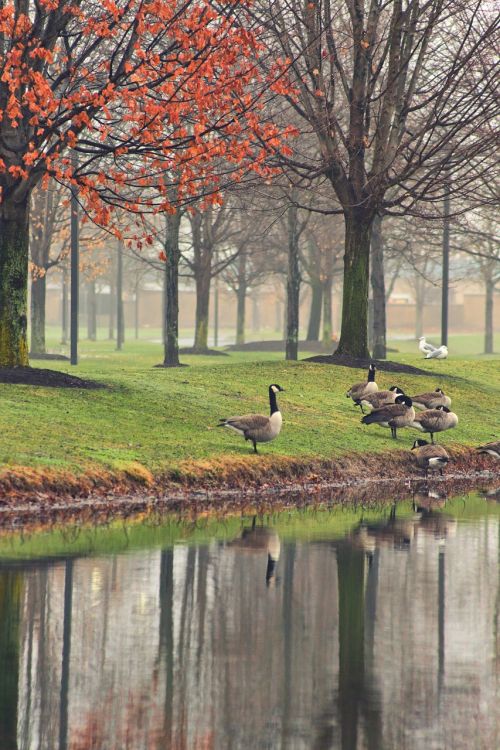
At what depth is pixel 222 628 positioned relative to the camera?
1138 cm

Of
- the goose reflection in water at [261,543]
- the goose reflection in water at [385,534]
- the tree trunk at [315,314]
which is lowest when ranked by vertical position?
the goose reflection in water at [385,534]

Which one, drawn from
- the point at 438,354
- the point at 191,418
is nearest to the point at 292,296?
the point at 438,354

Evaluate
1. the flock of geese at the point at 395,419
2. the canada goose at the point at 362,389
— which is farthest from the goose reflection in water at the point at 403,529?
the canada goose at the point at 362,389

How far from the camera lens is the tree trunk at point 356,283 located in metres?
34.5

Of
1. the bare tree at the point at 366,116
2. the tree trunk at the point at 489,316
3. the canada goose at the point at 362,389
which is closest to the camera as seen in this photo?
the canada goose at the point at 362,389

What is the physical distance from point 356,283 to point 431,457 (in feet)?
37.0

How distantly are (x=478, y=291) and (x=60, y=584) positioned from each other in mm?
140586

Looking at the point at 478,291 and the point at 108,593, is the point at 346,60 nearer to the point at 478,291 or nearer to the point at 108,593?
the point at 108,593

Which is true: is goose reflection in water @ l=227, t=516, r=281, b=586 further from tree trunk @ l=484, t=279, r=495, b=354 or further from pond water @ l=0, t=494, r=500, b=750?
tree trunk @ l=484, t=279, r=495, b=354

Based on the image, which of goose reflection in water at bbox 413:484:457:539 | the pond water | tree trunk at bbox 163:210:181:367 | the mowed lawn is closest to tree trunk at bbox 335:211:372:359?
the mowed lawn

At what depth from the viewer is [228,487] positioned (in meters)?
21.3

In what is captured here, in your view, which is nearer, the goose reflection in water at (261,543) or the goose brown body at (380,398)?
the goose reflection in water at (261,543)

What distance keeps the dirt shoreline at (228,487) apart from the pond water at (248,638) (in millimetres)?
1503

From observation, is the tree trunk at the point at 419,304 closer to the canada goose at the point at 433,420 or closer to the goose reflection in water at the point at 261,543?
the canada goose at the point at 433,420
